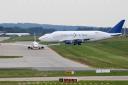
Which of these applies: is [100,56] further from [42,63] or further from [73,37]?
[73,37]

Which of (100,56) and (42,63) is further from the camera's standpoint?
(100,56)

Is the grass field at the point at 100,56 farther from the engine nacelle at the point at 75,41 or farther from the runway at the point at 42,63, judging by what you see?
the engine nacelle at the point at 75,41

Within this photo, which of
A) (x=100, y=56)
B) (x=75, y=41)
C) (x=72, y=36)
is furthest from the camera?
(x=72, y=36)

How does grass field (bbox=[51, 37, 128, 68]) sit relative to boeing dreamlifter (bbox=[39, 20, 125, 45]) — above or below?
above

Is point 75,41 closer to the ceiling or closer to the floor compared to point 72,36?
closer to the floor

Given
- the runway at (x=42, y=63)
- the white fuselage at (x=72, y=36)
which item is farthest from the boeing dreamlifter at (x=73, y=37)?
the runway at (x=42, y=63)

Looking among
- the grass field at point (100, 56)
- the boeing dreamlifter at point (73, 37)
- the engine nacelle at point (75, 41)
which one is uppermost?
the grass field at point (100, 56)

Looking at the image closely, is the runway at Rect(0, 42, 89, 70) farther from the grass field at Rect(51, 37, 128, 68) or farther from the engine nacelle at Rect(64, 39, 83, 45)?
the engine nacelle at Rect(64, 39, 83, 45)

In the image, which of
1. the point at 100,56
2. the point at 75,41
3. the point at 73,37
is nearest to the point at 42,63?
the point at 100,56

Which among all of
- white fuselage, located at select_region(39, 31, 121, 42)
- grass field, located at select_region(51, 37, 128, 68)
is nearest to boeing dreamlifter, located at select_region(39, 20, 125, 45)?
white fuselage, located at select_region(39, 31, 121, 42)

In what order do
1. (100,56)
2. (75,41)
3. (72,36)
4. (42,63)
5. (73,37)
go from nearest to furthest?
(42,63) < (100,56) < (75,41) < (73,37) < (72,36)

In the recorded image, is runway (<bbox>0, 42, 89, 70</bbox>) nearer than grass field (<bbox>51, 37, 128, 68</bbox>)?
Yes

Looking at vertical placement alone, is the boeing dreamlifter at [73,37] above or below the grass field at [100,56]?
below

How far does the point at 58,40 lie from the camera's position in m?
141
